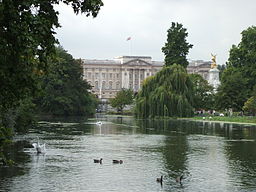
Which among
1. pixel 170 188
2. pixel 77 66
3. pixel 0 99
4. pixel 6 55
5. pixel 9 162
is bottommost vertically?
pixel 170 188

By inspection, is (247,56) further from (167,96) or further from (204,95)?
(167,96)

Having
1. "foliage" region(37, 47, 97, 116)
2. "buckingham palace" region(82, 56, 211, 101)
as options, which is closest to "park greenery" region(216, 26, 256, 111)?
"foliage" region(37, 47, 97, 116)

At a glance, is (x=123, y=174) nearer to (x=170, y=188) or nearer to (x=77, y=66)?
(x=170, y=188)

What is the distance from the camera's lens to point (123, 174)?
2028 cm

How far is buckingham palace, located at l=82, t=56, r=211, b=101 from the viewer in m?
171

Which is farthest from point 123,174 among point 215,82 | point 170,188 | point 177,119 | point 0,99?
point 215,82

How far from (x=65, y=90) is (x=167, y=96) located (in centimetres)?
2359

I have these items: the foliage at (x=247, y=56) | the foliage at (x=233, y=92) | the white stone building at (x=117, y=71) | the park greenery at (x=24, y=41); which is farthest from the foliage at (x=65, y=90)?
the white stone building at (x=117, y=71)

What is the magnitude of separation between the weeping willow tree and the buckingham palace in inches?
3937

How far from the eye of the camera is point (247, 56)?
249 ft

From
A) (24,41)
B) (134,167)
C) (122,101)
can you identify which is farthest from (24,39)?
(122,101)

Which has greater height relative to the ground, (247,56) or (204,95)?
(247,56)

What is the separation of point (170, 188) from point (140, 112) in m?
49.7

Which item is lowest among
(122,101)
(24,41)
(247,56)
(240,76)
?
(24,41)
